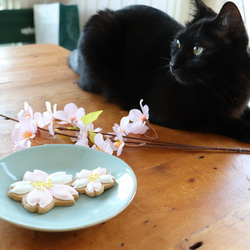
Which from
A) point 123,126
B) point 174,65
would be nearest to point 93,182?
point 123,126

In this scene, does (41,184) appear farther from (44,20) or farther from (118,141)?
(44,20)

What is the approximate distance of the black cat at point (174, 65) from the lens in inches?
36.5

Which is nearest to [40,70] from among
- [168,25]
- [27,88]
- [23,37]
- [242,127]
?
[27,88]

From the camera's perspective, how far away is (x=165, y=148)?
2.88 feet

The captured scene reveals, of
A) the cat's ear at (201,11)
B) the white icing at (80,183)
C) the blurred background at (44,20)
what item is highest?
the cat's ear at (201,11)

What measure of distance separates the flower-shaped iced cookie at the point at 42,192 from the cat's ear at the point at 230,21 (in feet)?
1.94

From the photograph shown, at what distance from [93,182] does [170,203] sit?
0.15 meters

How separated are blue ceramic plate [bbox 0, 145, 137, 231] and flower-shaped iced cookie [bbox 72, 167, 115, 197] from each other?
10 mm

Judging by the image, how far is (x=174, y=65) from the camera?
98cm

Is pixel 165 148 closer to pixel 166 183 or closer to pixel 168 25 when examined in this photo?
pixel 166 183

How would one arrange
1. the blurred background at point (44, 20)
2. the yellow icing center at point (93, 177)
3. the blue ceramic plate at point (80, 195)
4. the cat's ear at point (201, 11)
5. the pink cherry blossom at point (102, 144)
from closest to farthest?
the blue ceramic plate at point (80, 195)
the yellow icing center at point (93, 177)
the pink cherry blossom at point (102, 144)
the cat's ear at point (201, 11)
the blurred background at point (44, 20)

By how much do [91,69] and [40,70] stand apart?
267 millimetres

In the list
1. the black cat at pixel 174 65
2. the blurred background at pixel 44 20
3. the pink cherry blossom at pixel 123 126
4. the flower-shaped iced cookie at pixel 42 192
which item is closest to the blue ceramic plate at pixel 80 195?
the flower-shaped iced cookie at pixel 42 192

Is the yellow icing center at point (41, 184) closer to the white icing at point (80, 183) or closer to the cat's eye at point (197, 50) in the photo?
the white icing at point (80, 183)
